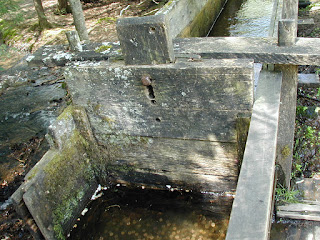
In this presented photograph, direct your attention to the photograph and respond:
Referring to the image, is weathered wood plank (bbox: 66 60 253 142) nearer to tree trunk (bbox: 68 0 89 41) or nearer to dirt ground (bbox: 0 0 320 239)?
dirt ground (bbox: 0 0 320 239)

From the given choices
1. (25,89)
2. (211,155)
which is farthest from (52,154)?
(25,89)

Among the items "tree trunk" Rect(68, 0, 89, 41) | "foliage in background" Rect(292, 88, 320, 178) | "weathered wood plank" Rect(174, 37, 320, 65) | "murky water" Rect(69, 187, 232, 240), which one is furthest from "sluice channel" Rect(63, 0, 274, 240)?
"tree trunk" Rect(68, 0, 89, 41)

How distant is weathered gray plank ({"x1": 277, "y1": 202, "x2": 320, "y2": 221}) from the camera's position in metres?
3.43

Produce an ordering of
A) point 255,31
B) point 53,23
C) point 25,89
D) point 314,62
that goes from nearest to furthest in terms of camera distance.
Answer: point 314,62 → point 255,31 → point 25,89 → point 53,23

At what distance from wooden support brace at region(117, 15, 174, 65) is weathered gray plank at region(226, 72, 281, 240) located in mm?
1054

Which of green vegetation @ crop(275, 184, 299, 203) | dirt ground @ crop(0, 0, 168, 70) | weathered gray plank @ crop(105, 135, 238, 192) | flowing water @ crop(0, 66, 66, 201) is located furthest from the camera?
dirt ground @ crop(0, 0, 168, 70)

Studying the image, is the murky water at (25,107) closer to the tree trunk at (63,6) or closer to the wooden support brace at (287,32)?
the wooden support brace at (287,32)

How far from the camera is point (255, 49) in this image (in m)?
3.25

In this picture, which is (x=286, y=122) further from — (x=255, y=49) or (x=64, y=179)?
(x=64, y=179)

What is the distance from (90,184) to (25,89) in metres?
4.06

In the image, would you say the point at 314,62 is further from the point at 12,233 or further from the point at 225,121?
the point at 12,233

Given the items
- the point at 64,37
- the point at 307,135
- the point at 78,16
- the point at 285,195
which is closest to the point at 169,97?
the point at 285,195

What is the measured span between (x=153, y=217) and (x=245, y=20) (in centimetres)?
488

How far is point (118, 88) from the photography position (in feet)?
12.0
